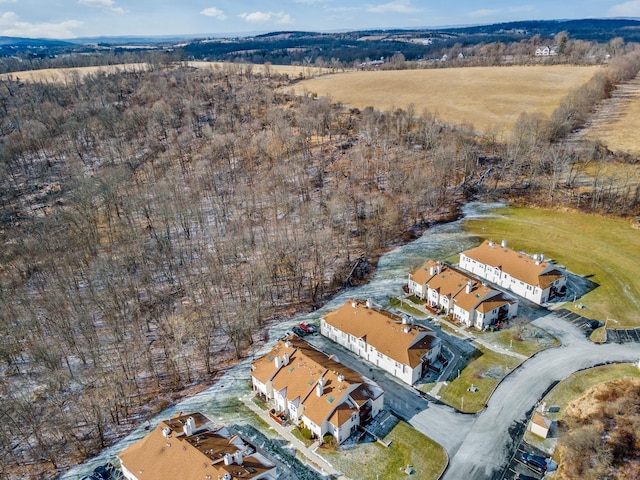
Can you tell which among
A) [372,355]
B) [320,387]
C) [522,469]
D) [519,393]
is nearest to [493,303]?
[519,393]

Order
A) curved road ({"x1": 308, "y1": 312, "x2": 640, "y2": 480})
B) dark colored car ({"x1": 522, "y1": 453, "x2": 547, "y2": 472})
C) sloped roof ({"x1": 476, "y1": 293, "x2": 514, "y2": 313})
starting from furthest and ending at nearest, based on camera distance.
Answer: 1. sloped roof ({"x1": 476, "y1": 293, "x2": 514, "y2": 313})
2. curved road ({"x1": 308, "y1": 312, "x2": 640, "y2": 480})
3. dark colored car ({"x1": 522, "y1": 453, "x2": 547, "y2": 472})

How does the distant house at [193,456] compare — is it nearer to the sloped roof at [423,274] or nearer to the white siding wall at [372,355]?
the white siding wall at [372,355]

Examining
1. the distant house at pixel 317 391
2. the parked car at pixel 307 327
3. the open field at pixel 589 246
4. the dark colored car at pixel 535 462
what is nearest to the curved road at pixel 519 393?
the dark colored car at pixel 535 462

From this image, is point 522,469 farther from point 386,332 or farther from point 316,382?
point 316,382

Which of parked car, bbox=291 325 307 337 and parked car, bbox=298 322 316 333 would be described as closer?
parked car, bbox=291 325 307 337

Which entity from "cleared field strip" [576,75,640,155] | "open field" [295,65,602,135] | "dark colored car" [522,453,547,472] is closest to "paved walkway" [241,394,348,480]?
"dark colored car" [522,453,547,472]

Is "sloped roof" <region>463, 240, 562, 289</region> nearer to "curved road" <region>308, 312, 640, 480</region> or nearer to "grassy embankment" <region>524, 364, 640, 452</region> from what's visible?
"curved road" <region>308, 312, 640, 480</region>
